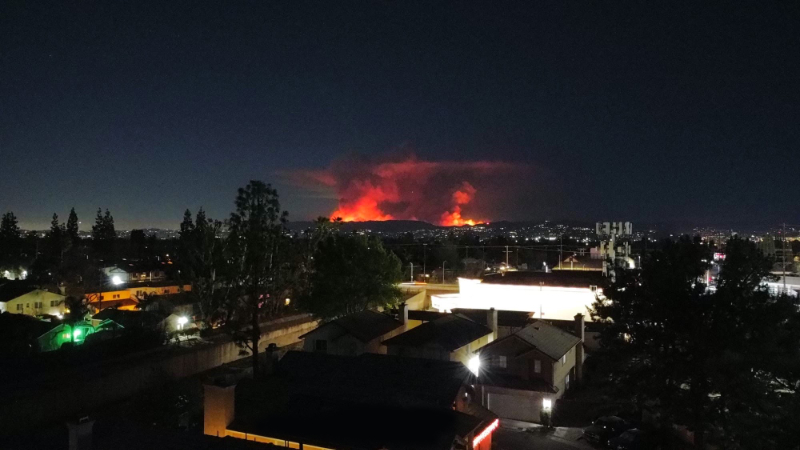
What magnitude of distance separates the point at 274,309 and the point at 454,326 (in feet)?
53.5

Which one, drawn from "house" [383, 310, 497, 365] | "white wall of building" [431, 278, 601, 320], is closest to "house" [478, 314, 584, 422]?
"house" [383, 310, 497, 365]

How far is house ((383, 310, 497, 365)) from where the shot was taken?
72.0 ft

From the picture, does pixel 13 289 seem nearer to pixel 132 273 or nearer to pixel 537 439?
pixel 132 273

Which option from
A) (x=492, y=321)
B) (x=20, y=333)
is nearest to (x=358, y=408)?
(x=492, y=321)

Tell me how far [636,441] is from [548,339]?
6.10 metres

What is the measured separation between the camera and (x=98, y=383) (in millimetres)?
20016

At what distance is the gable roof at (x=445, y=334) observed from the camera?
877 inches

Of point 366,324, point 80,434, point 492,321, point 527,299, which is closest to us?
point 80,434

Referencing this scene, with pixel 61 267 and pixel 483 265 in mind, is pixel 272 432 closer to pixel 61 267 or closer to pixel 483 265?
pixel 61 267

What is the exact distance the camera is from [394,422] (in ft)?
44.0

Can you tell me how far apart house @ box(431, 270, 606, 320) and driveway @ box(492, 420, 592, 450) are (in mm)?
12519

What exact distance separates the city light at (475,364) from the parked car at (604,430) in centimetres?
472

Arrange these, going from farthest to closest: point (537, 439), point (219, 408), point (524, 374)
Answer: point (524, 374), point (537, 439), point (219, 408)

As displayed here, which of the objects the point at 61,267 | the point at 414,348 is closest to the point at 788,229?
the point at 414,348
